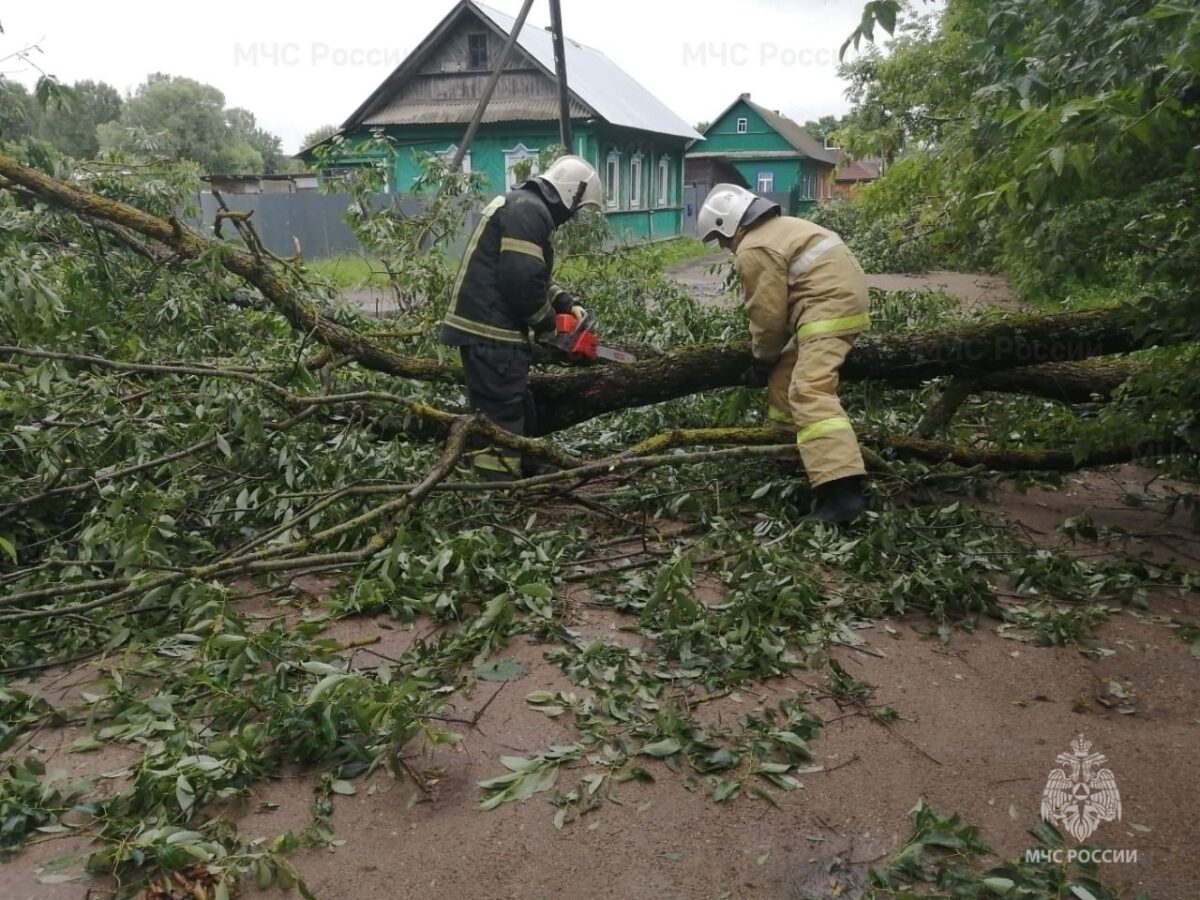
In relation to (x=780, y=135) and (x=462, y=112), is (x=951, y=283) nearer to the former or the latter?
(x=462, y=112)

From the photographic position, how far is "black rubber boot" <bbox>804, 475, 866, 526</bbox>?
3.79 metres

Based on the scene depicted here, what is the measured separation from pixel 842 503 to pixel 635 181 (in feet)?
68.9

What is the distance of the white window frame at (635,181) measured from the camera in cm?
2316

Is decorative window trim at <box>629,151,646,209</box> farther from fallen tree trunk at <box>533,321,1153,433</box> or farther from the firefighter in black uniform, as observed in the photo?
fallen tree trunk at <box>533,321,1153,433</box>

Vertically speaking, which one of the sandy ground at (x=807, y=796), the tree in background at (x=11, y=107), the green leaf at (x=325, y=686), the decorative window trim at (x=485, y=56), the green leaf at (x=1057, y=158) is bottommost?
→ the sandy ground at (x=807, y=796)

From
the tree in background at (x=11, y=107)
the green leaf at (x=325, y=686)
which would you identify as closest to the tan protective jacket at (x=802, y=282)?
the green leaf at (x=325, y=686)

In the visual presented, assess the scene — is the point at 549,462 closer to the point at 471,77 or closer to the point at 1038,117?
the point at 1038,117

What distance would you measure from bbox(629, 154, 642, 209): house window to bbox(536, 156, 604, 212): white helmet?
63.0 feet

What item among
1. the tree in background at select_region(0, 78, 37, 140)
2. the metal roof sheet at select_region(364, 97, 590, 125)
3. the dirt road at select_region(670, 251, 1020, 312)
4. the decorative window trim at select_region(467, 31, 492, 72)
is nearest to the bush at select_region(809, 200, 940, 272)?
the dirt road at select_region(670, 251, 1020, 312)

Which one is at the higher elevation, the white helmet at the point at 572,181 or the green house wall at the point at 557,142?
the green house wall at the point at 557,142

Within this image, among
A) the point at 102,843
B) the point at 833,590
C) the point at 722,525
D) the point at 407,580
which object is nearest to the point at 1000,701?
the point at 833,590

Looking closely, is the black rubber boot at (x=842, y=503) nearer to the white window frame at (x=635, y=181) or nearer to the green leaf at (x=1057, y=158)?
the green leaf at (x=1057, y=158)

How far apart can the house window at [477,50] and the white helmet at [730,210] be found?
17.8 metres

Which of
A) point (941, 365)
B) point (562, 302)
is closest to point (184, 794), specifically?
point (562, 302)
